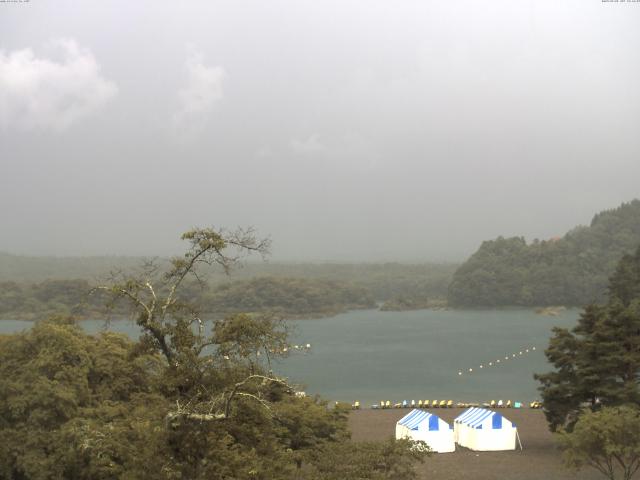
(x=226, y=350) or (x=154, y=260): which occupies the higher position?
(x=154, y=260)

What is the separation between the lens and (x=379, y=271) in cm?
12238

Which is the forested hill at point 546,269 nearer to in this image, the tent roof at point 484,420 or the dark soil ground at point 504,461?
the dark soil ground at point 504,461

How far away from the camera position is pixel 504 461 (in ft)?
49.2

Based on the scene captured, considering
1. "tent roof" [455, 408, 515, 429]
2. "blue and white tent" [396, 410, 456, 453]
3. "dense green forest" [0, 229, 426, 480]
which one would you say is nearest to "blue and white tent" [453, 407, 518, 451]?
"tent roof" [455, 408, 515, 429]

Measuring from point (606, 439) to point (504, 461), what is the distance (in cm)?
347

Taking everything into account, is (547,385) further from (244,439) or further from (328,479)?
(244,439)

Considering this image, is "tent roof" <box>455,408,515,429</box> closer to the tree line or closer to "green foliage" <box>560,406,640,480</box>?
the tree line

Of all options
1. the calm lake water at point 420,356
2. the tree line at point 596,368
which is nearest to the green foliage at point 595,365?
the tree line at point 596,368

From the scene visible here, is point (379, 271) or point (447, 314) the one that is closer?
point (447, 314)

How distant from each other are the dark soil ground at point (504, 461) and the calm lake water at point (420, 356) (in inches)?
122

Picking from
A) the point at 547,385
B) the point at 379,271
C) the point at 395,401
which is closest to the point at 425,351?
the point at 395,401

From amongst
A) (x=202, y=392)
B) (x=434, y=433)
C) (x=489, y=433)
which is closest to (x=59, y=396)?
(x=202, y=392)

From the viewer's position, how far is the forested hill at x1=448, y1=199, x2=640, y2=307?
74562mm

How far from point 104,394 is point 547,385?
9.08 m
